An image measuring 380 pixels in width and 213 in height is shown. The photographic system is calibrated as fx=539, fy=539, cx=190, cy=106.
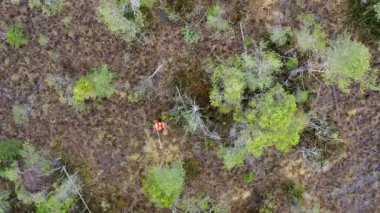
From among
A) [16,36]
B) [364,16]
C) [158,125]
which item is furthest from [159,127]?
[364,16]

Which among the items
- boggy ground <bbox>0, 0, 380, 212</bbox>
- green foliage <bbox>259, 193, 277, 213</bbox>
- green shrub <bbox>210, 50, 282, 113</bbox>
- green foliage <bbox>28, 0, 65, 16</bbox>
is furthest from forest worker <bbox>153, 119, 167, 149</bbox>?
green foliage <bbox>28, 0, 65, 16</bbox>

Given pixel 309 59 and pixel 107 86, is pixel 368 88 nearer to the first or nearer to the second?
pixel 309 59

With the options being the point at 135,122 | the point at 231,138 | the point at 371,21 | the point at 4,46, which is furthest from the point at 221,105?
the point at 4,46

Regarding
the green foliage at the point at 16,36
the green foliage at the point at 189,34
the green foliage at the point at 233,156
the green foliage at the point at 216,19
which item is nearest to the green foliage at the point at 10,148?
the green foliage at the point at 16,36

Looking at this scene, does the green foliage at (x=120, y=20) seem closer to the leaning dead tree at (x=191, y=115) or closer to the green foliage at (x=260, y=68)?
the leaning dead tree at (x=191, y=115)

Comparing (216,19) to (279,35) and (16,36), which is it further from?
(16,36)

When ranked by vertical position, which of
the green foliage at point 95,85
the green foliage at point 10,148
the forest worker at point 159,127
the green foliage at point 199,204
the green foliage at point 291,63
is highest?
the green foliage at point 291,63
